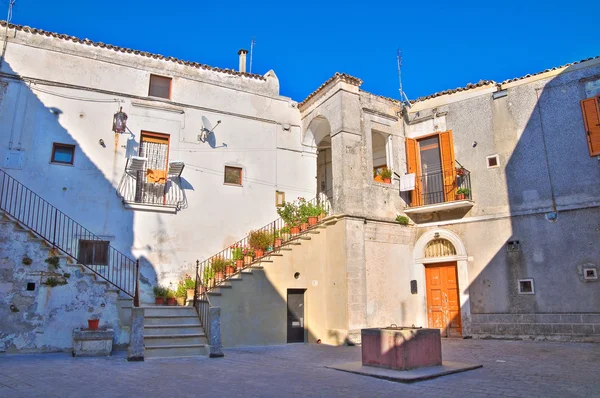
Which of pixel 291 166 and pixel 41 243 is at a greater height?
pixel 291 166

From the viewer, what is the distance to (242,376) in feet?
24.6

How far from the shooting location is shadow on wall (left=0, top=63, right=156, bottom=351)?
1038 centimetres

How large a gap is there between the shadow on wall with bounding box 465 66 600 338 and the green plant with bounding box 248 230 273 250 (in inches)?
256

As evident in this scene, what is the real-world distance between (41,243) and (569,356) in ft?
41.4

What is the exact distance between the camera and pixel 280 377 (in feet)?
24.4

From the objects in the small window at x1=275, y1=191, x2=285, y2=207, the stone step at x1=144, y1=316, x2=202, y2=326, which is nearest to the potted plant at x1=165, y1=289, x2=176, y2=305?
the stone step at x1=144, y1=316, x2=202, y2=326

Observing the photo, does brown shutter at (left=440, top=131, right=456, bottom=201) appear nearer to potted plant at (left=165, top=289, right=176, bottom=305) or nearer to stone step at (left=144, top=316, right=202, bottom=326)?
stone step at (left=144, top=316, right=202, bottom=326)

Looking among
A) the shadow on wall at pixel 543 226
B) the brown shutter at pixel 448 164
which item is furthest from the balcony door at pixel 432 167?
the shadow on wall at pixel 543 226

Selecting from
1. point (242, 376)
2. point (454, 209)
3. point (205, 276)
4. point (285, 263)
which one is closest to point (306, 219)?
point (285, 263)

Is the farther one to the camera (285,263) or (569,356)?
(285,263)

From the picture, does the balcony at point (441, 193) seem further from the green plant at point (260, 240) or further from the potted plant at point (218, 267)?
the potted plant at point (218, 267)

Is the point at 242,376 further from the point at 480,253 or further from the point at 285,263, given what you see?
the point at 480,253

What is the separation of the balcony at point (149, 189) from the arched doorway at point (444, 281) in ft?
27.6

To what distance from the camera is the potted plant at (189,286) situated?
42.6 ft
